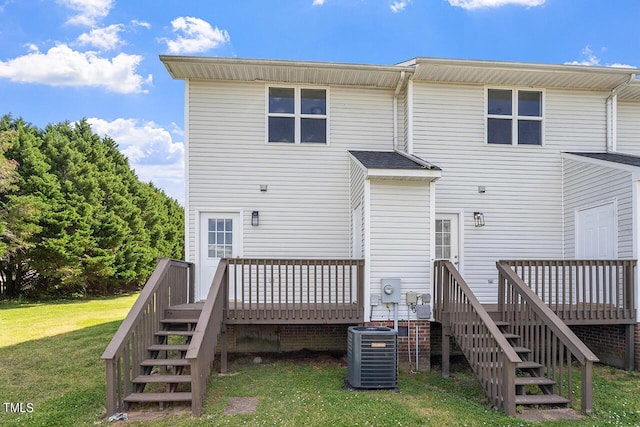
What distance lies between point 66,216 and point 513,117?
1570 cm

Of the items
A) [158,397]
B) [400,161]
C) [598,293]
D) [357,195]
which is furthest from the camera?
[357,195]

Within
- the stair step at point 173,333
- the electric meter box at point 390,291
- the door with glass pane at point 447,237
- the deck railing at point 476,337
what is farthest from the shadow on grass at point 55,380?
the door with glass pane at point 447,237

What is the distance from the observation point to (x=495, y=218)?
27.1 ft

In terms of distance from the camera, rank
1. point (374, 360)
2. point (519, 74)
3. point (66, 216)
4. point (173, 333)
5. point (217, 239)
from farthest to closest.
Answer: point (66, 216), point (217, 239), point (519, 74), point (173, 333), point (374, 360)

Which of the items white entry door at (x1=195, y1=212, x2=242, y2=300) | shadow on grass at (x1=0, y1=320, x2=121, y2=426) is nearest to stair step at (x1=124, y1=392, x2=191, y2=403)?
shadow on grass at (x1=0, y1=320, x2=121, y2=426)

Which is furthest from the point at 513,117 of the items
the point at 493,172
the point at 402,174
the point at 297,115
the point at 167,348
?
the point at 167,348

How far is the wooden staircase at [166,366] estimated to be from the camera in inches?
195

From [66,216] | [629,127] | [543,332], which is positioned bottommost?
[543,332]

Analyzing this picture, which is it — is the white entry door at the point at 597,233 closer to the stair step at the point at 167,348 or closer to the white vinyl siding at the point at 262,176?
the white vinyl siding at the point at 262,176

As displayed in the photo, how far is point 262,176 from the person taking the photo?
816 centimetres

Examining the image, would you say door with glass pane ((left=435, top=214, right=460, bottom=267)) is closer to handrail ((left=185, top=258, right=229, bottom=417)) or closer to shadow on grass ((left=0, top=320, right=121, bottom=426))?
handrail ((left=185, top=258, right=229, bottom=417))

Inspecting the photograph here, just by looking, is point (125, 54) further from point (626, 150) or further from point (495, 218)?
point (626, 150)

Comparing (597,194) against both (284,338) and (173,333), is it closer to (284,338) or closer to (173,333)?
(284,338)

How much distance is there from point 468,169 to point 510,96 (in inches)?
68.9
